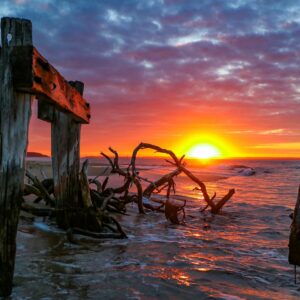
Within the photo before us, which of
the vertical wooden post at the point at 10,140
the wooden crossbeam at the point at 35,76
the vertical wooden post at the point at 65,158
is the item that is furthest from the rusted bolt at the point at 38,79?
the vertical wooden post at the point at 65,158

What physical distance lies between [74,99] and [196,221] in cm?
538

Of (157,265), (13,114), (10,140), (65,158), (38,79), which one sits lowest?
(157,265)

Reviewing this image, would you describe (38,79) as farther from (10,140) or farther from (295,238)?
(295,238)

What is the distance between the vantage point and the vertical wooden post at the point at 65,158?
6.43 meters

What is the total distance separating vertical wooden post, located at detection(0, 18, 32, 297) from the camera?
3.43 m

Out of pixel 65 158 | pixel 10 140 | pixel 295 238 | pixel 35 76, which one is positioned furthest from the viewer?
pixel 65 158

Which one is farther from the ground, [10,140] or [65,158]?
[10,140]

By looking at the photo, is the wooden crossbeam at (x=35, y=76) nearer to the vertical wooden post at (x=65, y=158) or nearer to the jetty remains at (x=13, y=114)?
the jetty remains at (x=13, y=114)

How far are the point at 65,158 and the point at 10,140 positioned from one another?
10.1 ft

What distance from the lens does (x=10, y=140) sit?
345 cm

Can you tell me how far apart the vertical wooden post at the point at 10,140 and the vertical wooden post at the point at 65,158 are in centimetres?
274

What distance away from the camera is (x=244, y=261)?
5.77 m

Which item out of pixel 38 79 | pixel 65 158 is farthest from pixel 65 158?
pixel 38 79

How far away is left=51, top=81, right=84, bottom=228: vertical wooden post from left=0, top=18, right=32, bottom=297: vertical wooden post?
2743mm
